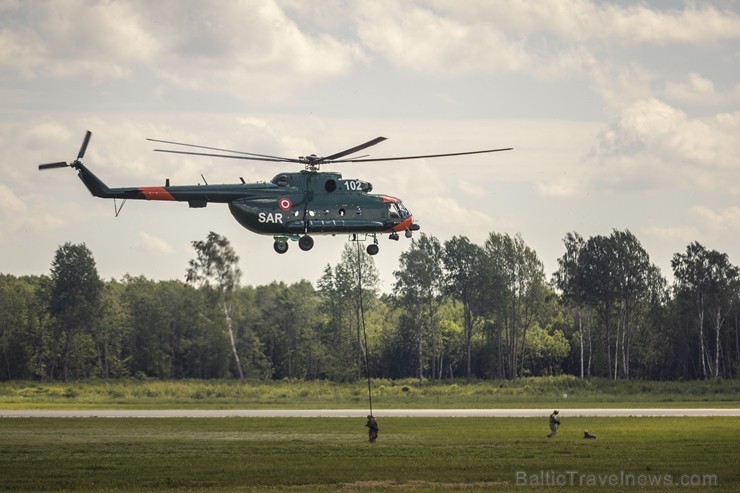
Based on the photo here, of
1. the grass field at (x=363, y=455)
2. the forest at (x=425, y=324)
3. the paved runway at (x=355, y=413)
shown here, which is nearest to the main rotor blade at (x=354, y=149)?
the grass field at (x=363, y=455)

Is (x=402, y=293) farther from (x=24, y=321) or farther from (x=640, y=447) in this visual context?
(x=640, y=447)

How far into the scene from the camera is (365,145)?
4775 cm

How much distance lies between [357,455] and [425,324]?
296 feet

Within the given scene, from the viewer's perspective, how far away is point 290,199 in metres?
50.8

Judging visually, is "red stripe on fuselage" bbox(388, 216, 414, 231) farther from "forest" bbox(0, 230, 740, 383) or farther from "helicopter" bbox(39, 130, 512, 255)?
"forest" bbox(0, 230, 740, 383)

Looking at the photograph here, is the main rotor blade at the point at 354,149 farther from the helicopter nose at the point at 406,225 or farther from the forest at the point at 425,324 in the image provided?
the forest at the point at 425,324

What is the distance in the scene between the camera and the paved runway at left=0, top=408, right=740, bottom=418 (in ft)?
227

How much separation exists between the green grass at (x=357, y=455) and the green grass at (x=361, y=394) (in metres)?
23.4

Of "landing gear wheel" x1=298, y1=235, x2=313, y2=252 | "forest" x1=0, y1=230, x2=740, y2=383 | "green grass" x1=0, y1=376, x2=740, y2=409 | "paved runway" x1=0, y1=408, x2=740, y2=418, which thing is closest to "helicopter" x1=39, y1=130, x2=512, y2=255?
"landing gear wheel" x1=298, y1=235, x2=313, y2=252

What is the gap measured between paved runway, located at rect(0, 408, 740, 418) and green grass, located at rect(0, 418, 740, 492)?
19.7ft

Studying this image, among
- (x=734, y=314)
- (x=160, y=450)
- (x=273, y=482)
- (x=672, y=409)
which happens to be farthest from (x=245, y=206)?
(x=734, y=314)

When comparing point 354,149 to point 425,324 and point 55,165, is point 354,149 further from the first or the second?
point 425,324

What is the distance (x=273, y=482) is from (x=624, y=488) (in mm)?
11655

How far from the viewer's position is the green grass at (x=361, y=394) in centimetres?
8725
